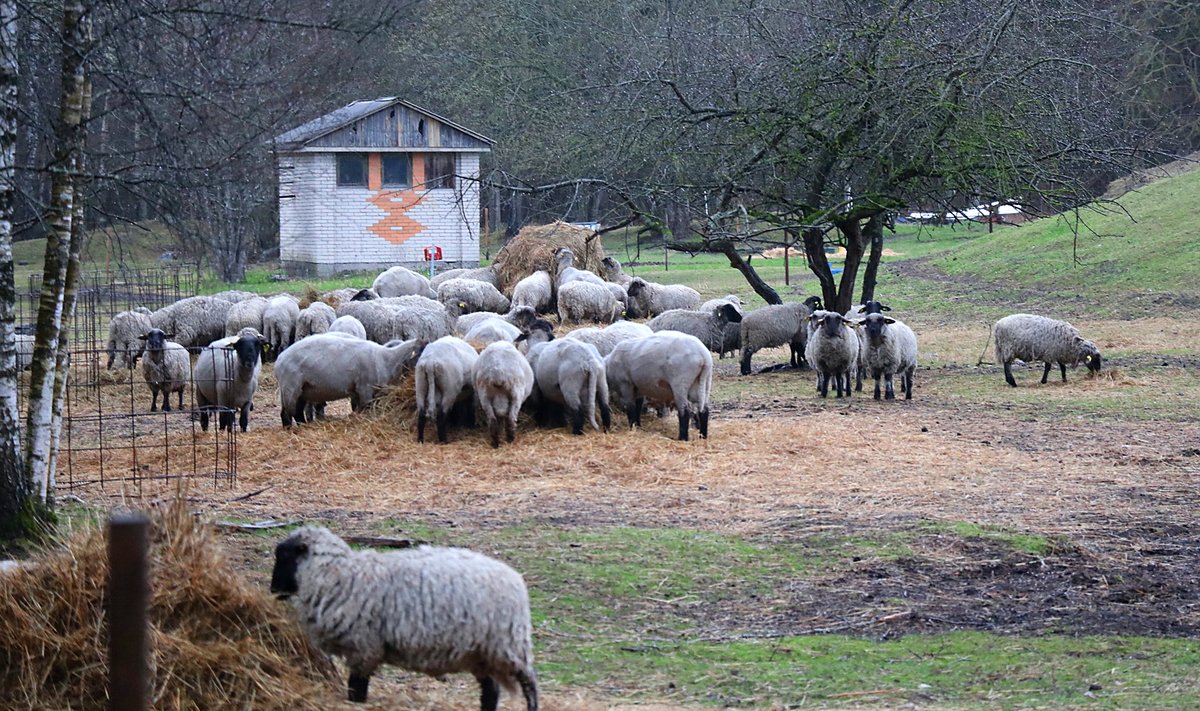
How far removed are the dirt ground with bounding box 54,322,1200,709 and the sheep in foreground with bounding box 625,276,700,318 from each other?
11.4 m

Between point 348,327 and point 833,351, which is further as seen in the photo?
point 348,327

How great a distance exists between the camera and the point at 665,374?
502 inches

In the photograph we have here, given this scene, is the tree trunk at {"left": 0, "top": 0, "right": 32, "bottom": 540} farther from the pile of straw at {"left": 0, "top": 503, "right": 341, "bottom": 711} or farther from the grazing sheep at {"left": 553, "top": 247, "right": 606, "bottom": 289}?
the grazing sheep at {"left": 553, "top": 247, "right": 606, "bottom": 289}

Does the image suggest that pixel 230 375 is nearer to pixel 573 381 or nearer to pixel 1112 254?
pixel 573 381

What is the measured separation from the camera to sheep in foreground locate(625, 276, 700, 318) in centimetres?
2648

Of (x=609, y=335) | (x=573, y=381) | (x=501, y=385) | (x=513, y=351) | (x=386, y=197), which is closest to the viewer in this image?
(x=501, y=385)

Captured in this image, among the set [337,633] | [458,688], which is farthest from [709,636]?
[337,633]

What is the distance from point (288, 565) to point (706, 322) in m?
15.5

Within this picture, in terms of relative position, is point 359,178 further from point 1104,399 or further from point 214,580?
point 214,580

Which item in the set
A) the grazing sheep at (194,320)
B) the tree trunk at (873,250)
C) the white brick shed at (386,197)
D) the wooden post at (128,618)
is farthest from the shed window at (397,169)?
the wooden post at (128,618)

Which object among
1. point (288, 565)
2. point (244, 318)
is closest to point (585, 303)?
point (244, 318)

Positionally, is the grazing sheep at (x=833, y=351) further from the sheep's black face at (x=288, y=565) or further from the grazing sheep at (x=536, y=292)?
the sheep's black face at (x=288, y=565)

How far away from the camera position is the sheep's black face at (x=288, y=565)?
5.33 metres

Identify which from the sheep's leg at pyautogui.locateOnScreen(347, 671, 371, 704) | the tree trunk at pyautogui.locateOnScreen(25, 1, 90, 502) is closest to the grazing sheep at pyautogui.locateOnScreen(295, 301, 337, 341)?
the tree trunk at pyautogui.locateOnScreen(25, 1, 90, 502)
